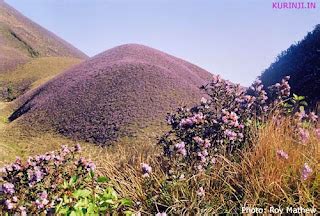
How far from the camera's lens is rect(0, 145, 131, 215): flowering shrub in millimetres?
3967

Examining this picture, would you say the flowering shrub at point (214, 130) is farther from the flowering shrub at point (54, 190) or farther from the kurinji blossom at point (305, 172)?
the flowering shrub at point (54, 190)

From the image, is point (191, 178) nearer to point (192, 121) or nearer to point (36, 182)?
point (192, 121)

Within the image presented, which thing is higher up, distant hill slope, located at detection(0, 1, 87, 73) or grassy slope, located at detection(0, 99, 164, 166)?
distant hill slope, located at detection(0, 1, 87, 73)

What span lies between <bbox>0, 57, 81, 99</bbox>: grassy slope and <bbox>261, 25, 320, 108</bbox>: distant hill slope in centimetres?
2164

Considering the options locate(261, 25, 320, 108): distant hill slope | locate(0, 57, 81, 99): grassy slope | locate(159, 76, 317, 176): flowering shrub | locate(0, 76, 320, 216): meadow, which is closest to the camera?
locate(0, 76, 320, 216): meadow

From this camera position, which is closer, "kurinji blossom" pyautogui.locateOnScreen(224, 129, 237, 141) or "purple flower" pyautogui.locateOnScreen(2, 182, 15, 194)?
"purple flower" pyautogui.locateOnScreen(2, 182, 15, 194)

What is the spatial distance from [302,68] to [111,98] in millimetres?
8960

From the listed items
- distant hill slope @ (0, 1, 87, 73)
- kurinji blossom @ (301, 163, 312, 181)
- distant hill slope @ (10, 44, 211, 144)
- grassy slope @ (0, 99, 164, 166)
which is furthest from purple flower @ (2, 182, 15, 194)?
distant hill slope @ (0, 1, 87, 73)

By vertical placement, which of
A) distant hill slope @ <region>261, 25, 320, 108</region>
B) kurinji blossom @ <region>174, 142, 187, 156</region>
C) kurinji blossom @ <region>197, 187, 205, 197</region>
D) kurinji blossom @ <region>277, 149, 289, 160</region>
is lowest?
kurinji blossom @ <region>197, 187, 205, 197</region>

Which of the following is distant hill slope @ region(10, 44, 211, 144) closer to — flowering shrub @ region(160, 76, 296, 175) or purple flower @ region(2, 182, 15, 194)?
flowering shrub @ region(160, 76, 296, 175)

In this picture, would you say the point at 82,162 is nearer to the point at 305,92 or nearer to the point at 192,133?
the point at 192,133

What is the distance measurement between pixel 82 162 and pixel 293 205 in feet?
7.53

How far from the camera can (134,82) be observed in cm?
1862

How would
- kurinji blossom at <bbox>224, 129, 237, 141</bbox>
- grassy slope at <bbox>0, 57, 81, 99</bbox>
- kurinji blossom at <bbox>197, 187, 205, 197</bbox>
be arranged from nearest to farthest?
kurinji blossom at <bbox>197, 187, 205, 197</bbox>
kurinji blossom at <bbox>224, 129, 237, 141</bbox>
grassy slope at <bbox>0, 57, 81, 99</bbox>
